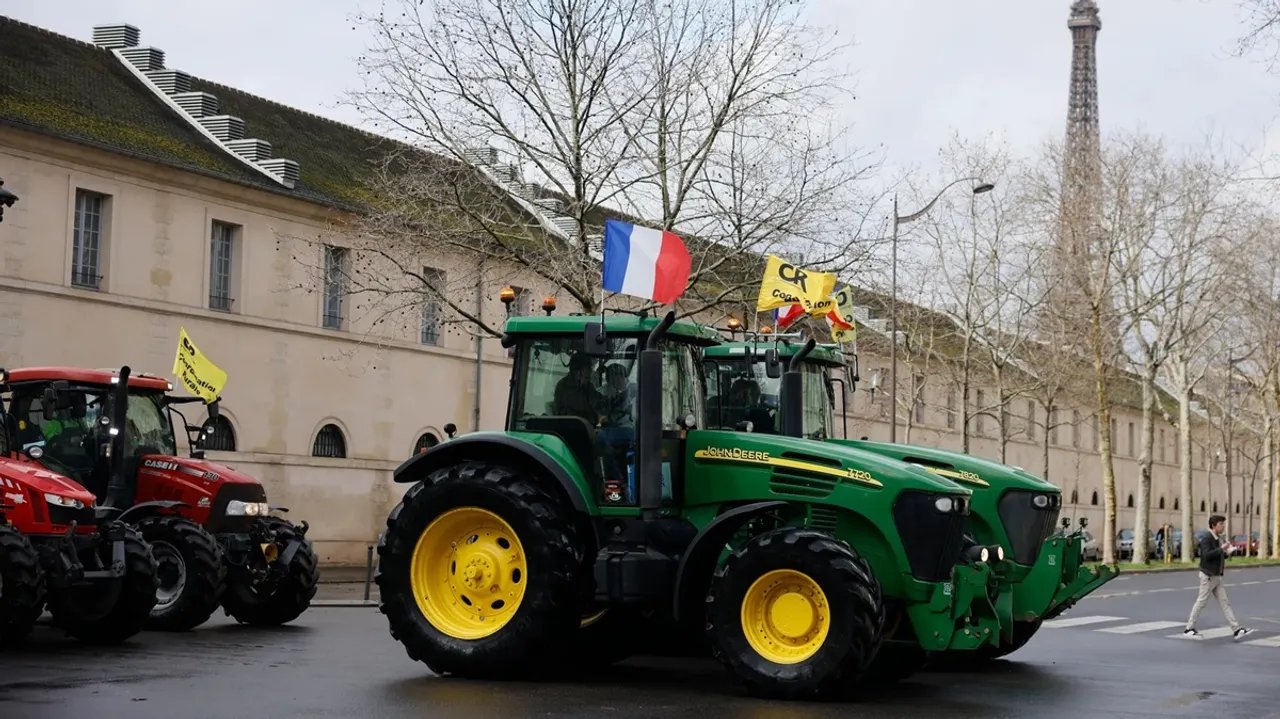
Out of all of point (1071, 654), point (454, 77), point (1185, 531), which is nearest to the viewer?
point (1071, 654)

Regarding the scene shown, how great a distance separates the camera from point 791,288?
20375 millimetres

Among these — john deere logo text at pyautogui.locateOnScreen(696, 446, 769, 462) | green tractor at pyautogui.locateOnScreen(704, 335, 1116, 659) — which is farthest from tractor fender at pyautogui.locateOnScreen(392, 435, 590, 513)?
green tractor at pyautogui.locateOnScreen(704, 335, 1116, 659)

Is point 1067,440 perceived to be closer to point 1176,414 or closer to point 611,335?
point 1176,414

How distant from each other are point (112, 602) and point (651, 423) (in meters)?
5.83

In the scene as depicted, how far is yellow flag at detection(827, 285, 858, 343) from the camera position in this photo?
72.8ft

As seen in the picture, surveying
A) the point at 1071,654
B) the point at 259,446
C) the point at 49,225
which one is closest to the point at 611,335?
the point at 1071,654

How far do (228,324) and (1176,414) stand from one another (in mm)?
75522

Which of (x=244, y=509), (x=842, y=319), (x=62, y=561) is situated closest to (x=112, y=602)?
(x=62, y=561)

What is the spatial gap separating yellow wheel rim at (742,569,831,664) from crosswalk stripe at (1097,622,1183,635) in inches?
466

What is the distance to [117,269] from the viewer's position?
33625mm

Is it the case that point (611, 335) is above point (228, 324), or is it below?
below

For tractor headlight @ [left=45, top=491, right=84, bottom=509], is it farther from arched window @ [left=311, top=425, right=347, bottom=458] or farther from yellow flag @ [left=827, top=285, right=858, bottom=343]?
arched window @ [left=311, top=425, right=347, bottom=458]

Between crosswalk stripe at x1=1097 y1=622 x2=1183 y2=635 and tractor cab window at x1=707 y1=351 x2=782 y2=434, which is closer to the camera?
tractor cab window at x1=707 y1=351 x2=782 y2=434

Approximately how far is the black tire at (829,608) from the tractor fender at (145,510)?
26.2ft
